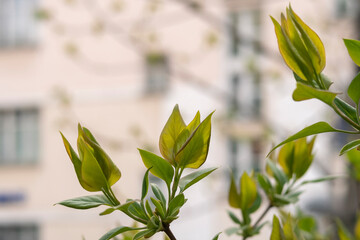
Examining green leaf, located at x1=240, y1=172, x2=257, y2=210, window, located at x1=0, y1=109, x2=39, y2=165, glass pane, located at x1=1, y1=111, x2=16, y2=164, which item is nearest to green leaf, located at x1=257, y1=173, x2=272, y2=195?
green leaf, located at x1=240, y1=172, x2=257, y2=210

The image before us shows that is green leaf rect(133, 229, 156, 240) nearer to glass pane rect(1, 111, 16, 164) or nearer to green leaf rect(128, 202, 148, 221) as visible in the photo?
green leaf rect(128, 202, 148, 221)

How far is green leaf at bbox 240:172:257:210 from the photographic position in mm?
283

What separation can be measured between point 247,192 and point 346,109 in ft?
0.30

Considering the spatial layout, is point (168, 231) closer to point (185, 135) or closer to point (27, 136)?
point (185, 135)

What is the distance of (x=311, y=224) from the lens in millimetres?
355

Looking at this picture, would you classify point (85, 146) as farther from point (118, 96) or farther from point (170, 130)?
point (118, 96)

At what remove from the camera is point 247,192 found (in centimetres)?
29

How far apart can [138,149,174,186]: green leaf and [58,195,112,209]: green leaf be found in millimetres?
21

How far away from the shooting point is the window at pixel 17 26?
5852 millimetres

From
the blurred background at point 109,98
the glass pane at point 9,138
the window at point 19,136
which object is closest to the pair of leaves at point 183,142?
the blurred background at point 109,98

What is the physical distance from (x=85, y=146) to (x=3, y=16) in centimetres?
613

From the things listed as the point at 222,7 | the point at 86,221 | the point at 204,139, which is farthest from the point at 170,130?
the point at 86,221

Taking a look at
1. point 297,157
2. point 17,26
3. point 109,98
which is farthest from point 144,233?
point 17,26

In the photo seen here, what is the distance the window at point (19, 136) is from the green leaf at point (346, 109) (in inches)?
227
